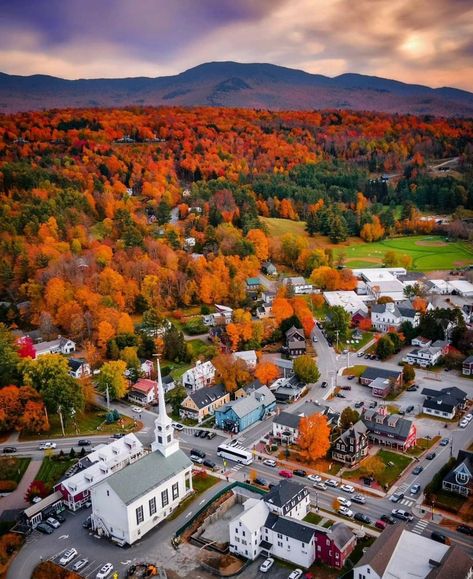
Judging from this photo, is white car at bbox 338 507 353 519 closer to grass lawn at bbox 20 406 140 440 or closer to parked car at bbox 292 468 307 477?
parked car at bbox 292 468 307 477

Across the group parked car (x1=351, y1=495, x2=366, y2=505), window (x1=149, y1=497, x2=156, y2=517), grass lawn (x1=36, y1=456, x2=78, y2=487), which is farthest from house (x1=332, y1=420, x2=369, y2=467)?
grass lawn (x1=36, y1=456, x2=78, y2=487)

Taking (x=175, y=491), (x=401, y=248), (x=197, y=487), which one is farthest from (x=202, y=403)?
(x=401, y=248)

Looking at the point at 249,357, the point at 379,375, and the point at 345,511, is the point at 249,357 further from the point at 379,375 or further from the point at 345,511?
the point at 345,511

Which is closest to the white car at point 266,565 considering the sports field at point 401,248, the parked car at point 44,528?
the parked car at point 44,528

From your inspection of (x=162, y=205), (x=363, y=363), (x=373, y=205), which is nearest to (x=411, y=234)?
(x=373, y=205)

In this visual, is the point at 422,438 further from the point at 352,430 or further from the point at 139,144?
the point at 139,144

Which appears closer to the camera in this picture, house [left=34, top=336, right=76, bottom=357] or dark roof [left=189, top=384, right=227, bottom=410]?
dark roof [left=189, top=384, right=227, bottom=410]
